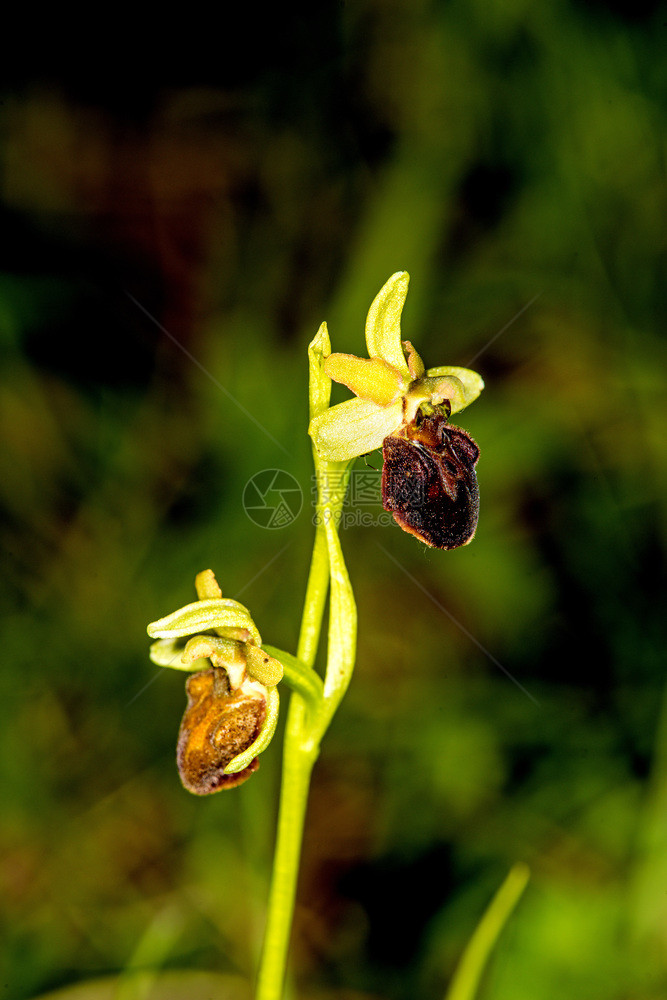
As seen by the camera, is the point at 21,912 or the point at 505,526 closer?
the point at 21,912

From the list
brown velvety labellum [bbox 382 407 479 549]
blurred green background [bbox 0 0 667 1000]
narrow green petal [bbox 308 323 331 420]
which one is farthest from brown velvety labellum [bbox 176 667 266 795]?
blurred green background [bbox 0 0 667 1000]

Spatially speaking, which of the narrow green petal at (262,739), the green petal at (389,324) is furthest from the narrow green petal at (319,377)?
the narrow green petal at (262,739)

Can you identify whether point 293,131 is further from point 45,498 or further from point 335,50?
point 45,498

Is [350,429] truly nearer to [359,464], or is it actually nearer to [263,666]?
[263,666]

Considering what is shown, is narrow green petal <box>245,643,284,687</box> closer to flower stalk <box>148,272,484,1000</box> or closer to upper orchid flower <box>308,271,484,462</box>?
flower stalk <box>148,272,484,1000</box>

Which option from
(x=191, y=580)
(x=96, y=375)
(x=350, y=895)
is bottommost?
(x=350, y=895)

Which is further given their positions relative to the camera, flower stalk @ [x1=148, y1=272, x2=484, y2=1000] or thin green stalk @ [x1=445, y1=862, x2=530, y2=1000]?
thin green stalk @ [x1=445, y1=862, x2=530, y2=1000]

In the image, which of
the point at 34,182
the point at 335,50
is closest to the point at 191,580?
the point at 34,182
